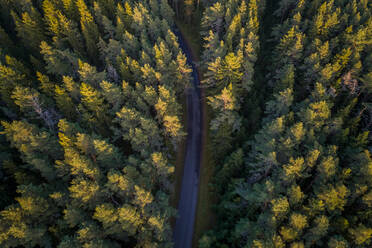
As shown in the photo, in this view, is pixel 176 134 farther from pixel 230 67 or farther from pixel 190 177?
pixel 230 67

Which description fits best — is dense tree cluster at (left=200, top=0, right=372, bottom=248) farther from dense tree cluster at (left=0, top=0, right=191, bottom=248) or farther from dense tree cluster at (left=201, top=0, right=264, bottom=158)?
dense tree cluster at (left=0, top=0, right=191, bottom=248)

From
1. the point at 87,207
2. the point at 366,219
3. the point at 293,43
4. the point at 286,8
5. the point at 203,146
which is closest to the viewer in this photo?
the point at 366,219

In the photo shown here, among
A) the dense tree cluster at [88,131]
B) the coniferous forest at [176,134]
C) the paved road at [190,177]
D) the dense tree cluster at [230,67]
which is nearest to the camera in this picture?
the coniferous forest at [176,134]

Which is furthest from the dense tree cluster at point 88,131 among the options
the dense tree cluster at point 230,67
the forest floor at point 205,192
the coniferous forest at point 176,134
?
the dense tree cluster at point 230,67

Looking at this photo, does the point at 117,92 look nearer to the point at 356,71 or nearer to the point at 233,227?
the point at 233,227

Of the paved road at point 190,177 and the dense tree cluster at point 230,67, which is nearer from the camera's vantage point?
the paved road at point 190,177

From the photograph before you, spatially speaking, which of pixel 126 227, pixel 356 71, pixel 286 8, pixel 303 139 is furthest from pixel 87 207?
pixel 286 8

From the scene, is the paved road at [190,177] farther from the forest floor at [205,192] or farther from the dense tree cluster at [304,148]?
the dense tree cluster at [304,148]
